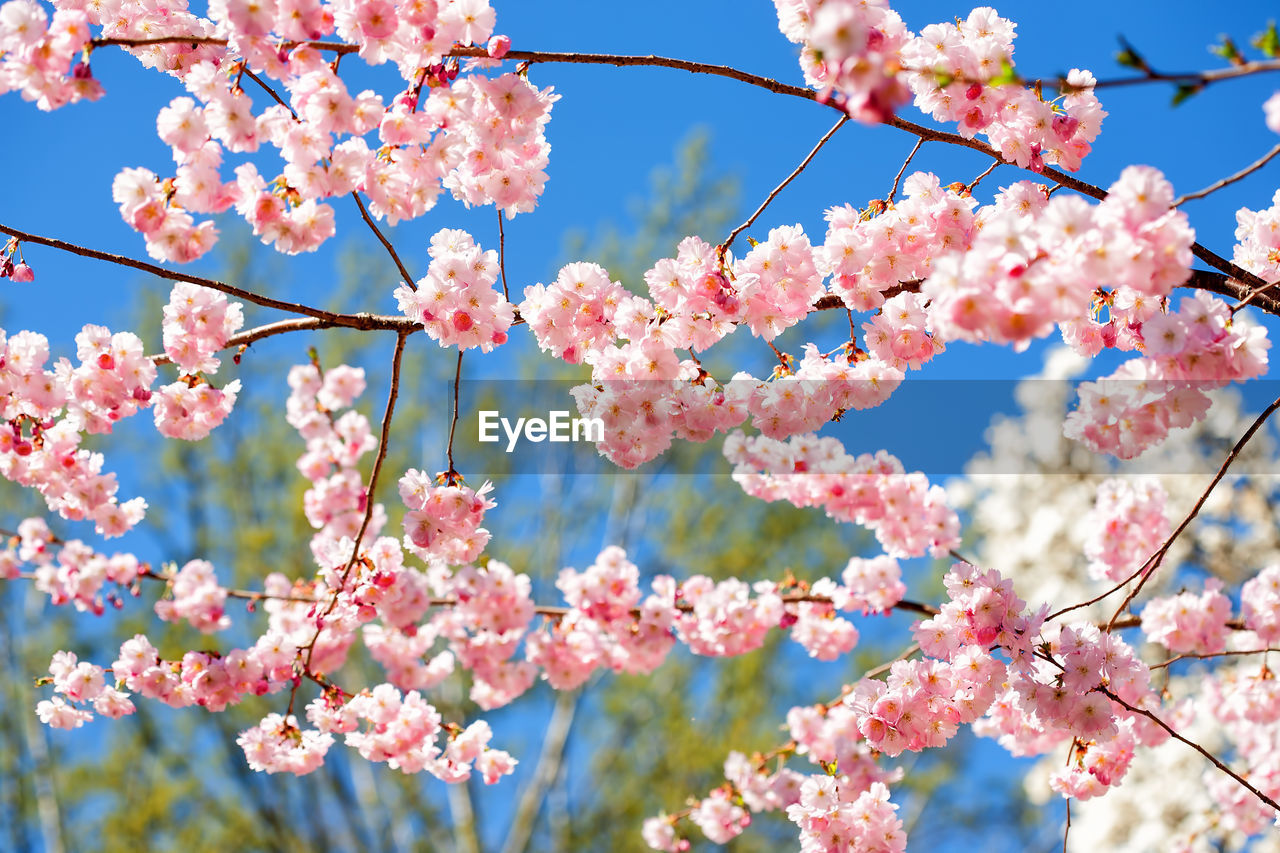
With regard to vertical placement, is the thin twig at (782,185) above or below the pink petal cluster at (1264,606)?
above

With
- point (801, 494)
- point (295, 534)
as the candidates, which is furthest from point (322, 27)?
point (295, 534)

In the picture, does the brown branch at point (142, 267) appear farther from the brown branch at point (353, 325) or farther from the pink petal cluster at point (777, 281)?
the pink petal cluster at point (777, 281)

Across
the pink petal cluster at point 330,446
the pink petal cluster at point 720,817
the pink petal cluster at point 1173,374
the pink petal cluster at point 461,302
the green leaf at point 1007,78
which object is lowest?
the pink petal cluster at point 720,817

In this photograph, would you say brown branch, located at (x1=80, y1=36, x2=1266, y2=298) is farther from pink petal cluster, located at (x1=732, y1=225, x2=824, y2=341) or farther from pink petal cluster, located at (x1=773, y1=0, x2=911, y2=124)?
pink petal cluster, located at (x1=773, y1=0, x2=911, y2=124)

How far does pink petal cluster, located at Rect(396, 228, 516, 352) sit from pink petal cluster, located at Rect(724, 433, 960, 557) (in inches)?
59.9

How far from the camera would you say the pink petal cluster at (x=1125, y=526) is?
12.3ft

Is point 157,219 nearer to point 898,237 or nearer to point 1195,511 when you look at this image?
point 898,237

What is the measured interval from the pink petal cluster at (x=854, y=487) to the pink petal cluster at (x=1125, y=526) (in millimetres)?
589

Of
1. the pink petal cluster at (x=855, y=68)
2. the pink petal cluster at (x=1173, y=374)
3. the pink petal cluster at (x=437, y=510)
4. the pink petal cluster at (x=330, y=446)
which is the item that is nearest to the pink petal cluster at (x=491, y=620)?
the pink petal cluster at (x=330, y=446)

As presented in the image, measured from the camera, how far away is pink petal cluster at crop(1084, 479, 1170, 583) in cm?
375

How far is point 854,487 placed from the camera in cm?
357

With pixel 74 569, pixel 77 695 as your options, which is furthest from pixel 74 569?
pixel 77 695

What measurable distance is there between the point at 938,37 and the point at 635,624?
8.23 ft

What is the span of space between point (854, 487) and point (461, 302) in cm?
185
